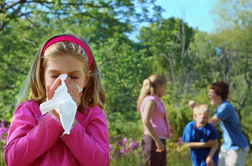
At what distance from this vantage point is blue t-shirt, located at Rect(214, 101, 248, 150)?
14.5 ft

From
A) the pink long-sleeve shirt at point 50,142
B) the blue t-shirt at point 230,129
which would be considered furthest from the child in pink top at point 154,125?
the pink long-sleeve shirt at point 50,142

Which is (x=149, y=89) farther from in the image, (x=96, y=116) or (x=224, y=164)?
(x=96, y=116)

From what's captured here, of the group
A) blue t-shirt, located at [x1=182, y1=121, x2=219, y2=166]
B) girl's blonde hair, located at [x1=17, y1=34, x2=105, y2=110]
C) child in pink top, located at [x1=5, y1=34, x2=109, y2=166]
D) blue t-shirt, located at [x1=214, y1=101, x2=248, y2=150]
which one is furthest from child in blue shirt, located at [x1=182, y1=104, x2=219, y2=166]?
child in pink top, located at [x1=5, y1=34, x2=109, y2=166]

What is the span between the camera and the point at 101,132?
143cm

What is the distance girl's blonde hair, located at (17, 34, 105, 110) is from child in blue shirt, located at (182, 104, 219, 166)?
271cm

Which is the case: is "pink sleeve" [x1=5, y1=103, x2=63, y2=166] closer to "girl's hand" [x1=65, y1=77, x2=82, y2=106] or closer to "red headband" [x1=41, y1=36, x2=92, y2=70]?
"girl's hand" [x1=65, y1=77, x2=82, y2=106]

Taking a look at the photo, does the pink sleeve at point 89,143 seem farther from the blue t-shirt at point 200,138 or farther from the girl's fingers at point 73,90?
the blue t-shirt at point 200,138

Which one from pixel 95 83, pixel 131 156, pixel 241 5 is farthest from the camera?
pixel 241 5

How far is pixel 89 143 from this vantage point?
4.32ft

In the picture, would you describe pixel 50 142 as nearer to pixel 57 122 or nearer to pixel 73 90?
pixel 57 122

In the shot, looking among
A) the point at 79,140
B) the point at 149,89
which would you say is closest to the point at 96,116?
the point at 79,140

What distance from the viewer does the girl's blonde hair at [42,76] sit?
144 cm

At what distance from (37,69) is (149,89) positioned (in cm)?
302

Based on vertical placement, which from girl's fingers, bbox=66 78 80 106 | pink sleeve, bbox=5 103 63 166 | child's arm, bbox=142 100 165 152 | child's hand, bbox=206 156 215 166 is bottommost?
child's hand, bbox=206 156 215 166
